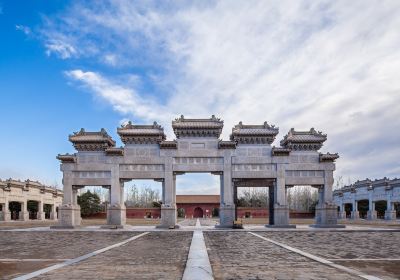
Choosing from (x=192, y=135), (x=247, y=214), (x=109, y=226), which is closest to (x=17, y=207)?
(x=247, y=214)

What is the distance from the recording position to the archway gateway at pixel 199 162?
31844 millimetres

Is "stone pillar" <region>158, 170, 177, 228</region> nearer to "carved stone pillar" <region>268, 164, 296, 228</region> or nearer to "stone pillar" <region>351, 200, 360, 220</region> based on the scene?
"carved stone pillar" <region>268, 164, 296, 228</region>

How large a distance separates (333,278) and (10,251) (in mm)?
13320

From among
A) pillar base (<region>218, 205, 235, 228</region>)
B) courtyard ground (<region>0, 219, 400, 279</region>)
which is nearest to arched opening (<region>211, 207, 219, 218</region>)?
pillar base (<region>218, 205, 235, 228</region>)

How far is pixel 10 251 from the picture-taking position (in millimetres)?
16594

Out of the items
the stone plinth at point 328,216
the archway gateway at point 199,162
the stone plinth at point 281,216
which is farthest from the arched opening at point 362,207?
the stone plinth at point 281,216

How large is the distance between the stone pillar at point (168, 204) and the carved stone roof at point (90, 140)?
18.6 ft

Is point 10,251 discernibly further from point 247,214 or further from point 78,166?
point 247,214

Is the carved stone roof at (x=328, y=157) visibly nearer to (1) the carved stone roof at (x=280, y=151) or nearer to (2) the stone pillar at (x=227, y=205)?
(1) the carved stone roof at (x=280, y=151)

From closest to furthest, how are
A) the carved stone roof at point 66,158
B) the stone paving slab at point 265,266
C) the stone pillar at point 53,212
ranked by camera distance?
1. the stone paving slab at point 265,266
2. the carved stone roof at point 66,158
3. the stone pillar at point 53,212

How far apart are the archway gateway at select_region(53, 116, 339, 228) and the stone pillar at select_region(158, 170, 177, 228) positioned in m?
0.08

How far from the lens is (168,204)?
31531 millimetres

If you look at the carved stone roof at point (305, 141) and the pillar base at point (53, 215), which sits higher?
the carved stone roof at point (305, 141)

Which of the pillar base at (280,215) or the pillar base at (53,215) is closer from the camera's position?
the pillar base at (280,215)
